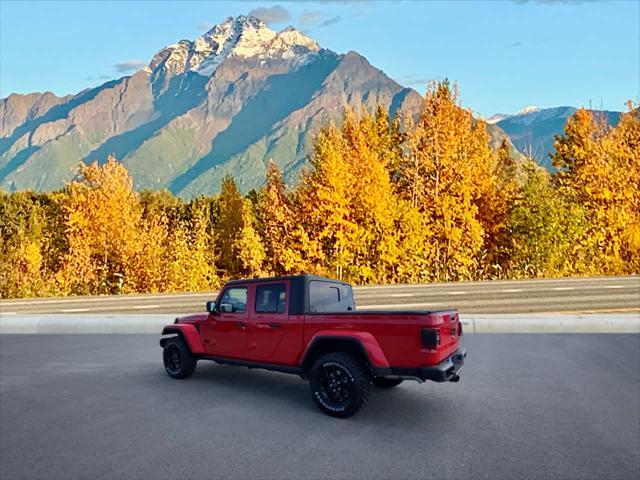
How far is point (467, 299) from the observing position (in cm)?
1866

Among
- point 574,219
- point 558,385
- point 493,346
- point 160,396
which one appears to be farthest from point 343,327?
point 574,219

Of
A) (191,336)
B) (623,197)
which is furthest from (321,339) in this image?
(623,197)

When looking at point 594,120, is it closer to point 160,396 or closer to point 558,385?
point 558,385

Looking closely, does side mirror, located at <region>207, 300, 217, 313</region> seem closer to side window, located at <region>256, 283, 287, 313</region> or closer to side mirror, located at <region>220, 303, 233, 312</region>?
side mirror, located at <region>220, 303, 233, 312</region>

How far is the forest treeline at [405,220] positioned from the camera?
2528cm

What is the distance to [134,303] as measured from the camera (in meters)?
21.2

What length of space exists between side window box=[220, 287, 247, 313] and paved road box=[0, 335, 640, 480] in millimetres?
1173

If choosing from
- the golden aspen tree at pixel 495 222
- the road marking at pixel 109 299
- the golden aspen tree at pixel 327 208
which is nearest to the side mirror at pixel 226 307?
the road marking at pixel 109 299

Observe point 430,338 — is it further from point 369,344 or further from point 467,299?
point 467,299

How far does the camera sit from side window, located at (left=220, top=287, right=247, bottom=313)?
7515 mm

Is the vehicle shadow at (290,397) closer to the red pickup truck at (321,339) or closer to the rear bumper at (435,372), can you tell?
the red pickup truck at (321,339)

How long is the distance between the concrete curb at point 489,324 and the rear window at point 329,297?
5.79 m

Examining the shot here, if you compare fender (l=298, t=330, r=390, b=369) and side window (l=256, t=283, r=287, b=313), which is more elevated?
side window (l=256, t=283, r=287, b=313)

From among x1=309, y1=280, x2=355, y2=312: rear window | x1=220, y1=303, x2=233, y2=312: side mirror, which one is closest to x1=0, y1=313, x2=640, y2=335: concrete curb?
x1=309, y1=280, x2=355, y2=312: rear window
